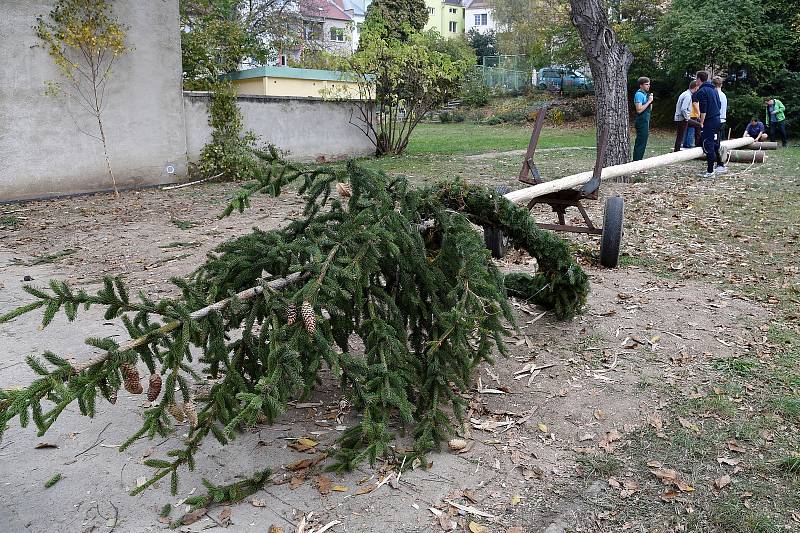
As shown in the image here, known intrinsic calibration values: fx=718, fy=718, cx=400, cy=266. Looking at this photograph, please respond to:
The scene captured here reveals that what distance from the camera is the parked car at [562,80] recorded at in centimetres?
3553

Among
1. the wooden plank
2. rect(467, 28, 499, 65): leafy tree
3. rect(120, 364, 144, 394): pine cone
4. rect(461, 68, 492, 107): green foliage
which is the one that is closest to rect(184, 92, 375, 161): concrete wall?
the wooden plank

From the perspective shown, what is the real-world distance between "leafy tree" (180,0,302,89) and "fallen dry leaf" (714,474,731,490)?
46.1ft

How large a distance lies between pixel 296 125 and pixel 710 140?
29.8ft

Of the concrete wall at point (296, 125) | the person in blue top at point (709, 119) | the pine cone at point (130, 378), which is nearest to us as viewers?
the pine cone at point (130, 378)

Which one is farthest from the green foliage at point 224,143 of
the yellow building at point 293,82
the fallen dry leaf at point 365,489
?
the fallen dry leaf at point 365,489

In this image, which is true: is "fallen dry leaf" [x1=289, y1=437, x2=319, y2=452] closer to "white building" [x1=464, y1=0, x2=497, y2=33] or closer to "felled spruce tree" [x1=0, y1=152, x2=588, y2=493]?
"felled spruce tree" [x1=0, y1=152, x2=588, y2=493]

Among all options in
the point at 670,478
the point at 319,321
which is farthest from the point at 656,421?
the point at 319,321

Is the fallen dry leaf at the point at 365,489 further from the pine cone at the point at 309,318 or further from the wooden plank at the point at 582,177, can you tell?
the wooden plank at the point at 582,177

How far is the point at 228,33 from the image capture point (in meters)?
19.0

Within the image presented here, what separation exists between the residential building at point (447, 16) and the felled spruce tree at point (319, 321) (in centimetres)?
8180

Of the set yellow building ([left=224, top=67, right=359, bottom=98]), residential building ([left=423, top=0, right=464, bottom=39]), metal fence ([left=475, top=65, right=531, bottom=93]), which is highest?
residential building ([left=423, top=0, right=464, bottom=39])

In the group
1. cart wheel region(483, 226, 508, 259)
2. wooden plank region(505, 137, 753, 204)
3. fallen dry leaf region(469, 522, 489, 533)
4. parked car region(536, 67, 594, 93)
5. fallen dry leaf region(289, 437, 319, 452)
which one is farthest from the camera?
parked car region(536, 67, 594, 93)

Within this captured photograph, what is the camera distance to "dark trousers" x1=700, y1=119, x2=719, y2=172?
44.7 feet

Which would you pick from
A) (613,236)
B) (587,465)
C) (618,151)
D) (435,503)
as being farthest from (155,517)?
(618,151)
